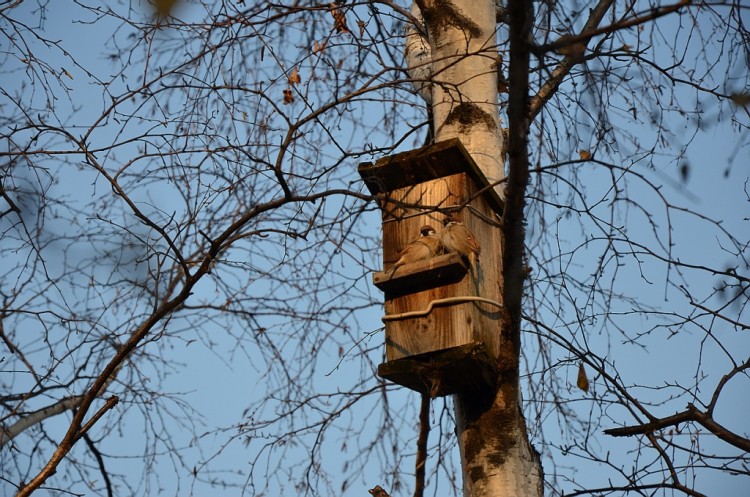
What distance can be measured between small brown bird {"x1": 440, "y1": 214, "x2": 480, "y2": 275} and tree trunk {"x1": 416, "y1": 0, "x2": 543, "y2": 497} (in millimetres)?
117

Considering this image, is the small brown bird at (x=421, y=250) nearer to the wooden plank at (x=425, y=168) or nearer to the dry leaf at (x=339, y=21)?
the wooden plank at (x=425, y=168)

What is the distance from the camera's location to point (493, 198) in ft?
10.8

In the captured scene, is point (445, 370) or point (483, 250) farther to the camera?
point (483, 250)

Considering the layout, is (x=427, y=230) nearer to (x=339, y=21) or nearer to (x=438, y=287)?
(x=438, y=287)

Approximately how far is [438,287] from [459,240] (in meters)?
0.17

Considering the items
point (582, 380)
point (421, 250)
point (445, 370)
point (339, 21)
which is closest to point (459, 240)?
point (421, 250)

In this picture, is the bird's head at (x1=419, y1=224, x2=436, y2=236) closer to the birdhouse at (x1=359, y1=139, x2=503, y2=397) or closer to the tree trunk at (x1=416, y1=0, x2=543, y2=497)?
the birdhouse at (x1=359, y1=139, x2=503, y2=397)

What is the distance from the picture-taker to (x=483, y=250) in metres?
3.20

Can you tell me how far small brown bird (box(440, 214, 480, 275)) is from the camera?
9.89 ft

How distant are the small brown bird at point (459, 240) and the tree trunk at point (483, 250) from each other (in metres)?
0.12

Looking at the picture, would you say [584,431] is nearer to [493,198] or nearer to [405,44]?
[493,198]

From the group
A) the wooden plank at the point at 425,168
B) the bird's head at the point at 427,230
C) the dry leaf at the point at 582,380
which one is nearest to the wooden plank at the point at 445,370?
the dry leaf at the point at 582,380

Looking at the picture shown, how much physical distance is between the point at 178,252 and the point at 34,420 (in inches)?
70.1

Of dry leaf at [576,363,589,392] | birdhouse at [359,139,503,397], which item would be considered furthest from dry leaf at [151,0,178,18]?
dry leaf at [576,363,589,392]
